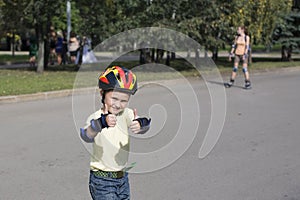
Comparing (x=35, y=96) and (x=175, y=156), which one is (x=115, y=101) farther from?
(x=35, y=96)

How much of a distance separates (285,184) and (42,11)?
13.6m

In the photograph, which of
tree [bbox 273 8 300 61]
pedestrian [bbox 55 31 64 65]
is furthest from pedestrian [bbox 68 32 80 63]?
tree [bbox 273 8 300 61]

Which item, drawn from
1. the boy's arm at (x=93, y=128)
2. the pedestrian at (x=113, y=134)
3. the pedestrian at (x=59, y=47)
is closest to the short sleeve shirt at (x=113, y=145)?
the pedestrian at (x=113, y=134)

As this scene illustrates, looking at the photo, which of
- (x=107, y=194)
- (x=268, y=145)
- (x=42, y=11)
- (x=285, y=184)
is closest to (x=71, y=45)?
(x=42, y=11)

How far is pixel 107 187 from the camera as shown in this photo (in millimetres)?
3238

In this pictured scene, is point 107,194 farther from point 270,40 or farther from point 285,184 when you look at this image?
point 270,40

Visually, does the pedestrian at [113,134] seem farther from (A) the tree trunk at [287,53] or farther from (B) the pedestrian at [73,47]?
(A) the tree trunk at [287,53]

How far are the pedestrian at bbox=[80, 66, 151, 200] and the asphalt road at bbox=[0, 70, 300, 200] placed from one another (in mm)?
173

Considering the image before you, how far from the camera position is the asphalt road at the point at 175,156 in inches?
162

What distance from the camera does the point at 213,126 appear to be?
4273mm

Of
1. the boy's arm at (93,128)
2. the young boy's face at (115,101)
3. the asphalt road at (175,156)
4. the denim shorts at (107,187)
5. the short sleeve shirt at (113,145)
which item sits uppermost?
the young boy's face at (115,101)

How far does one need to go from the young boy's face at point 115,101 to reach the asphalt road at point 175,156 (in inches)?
14.7

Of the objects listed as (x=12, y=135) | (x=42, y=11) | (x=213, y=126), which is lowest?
(x=12, y=135)

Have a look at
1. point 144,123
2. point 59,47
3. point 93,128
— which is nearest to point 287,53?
point 59,47
